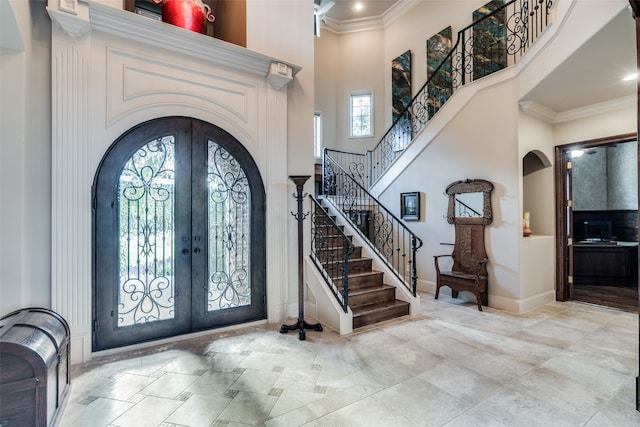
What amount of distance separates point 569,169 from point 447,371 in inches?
177

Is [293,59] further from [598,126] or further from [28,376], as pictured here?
[598,126]

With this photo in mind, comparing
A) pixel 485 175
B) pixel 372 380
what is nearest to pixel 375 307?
pixel 372 380

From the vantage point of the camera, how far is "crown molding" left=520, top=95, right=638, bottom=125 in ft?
14.5

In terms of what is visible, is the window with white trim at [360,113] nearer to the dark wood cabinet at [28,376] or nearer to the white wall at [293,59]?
the white wall at [293,59]

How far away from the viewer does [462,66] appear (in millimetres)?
5363

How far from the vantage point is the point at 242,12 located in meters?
3.84

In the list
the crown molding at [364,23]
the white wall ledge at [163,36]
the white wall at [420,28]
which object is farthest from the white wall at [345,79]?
the white wall ledge at [163,36]

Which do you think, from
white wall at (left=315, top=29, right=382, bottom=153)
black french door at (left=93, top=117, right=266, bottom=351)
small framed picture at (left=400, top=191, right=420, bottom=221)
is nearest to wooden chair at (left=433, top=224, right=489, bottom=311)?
small framed picture at (left=400, top=191, right=420, bottom=221)

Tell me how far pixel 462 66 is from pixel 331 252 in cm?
409

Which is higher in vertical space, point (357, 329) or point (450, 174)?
point (450, 174)

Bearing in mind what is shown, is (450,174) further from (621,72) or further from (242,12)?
(242,12)

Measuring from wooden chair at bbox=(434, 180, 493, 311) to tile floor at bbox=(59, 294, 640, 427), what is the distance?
39.1 inches

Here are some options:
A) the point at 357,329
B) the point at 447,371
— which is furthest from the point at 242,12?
the point at 447,371

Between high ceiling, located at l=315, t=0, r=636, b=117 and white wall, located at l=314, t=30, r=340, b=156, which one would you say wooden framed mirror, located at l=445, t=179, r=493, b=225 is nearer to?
high ceiling, located at l=315, t=0, r=636, b=117
